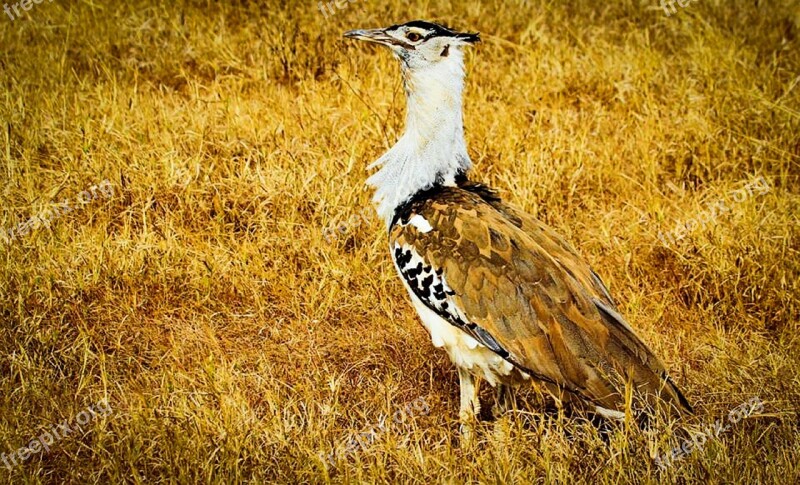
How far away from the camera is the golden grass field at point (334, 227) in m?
2.74

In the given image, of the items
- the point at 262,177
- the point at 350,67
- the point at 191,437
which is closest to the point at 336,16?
the point at 350,67

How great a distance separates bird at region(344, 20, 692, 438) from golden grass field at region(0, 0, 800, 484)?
0.14 meters

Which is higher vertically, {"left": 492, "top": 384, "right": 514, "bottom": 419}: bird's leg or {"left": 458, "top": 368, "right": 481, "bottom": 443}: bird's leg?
{"left": 458, "top": 368, "right": 481, "bottom": 443}: bird's leg

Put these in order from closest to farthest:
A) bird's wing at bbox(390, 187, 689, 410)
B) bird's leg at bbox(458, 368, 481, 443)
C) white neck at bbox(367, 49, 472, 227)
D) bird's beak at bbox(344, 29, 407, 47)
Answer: bird's wing at bbox(390, 187, 689, 410) → bird's leg at bbox(458, 368, 481, 443) → white neck at bbox(367, 49, 472, 227) → bird's beak at bbox(344, 29, 407, 47)

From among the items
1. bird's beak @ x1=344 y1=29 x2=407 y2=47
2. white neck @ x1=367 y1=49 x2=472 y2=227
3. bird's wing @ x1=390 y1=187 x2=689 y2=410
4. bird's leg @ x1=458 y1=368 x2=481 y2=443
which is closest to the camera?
bird's wing @ x1=390 y1=187 x2=689 y2=410

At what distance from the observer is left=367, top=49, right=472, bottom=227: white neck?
3086 mm

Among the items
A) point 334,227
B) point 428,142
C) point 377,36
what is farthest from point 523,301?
point 334,227

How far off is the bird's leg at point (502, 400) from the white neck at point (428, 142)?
654 millimetres

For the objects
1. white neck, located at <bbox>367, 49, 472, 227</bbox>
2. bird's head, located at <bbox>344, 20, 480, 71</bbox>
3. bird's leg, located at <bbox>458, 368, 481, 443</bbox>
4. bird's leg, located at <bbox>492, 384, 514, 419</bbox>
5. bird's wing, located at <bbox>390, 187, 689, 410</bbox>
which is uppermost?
bird's head, located at <bbox>344, 20, 480, 71</bbox>

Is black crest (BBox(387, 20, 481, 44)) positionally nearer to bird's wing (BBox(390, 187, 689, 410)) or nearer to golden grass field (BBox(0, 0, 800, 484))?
bird's wing (BBox(390, 187, 689, 410))

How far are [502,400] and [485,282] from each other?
517mm

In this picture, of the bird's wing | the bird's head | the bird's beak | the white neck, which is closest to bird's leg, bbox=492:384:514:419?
the bird's wing

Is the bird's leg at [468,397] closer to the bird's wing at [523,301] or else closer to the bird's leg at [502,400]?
the bird's leg at [502,400]

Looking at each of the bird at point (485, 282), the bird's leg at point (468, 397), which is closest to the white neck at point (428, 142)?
the bird at point (485, 282)
